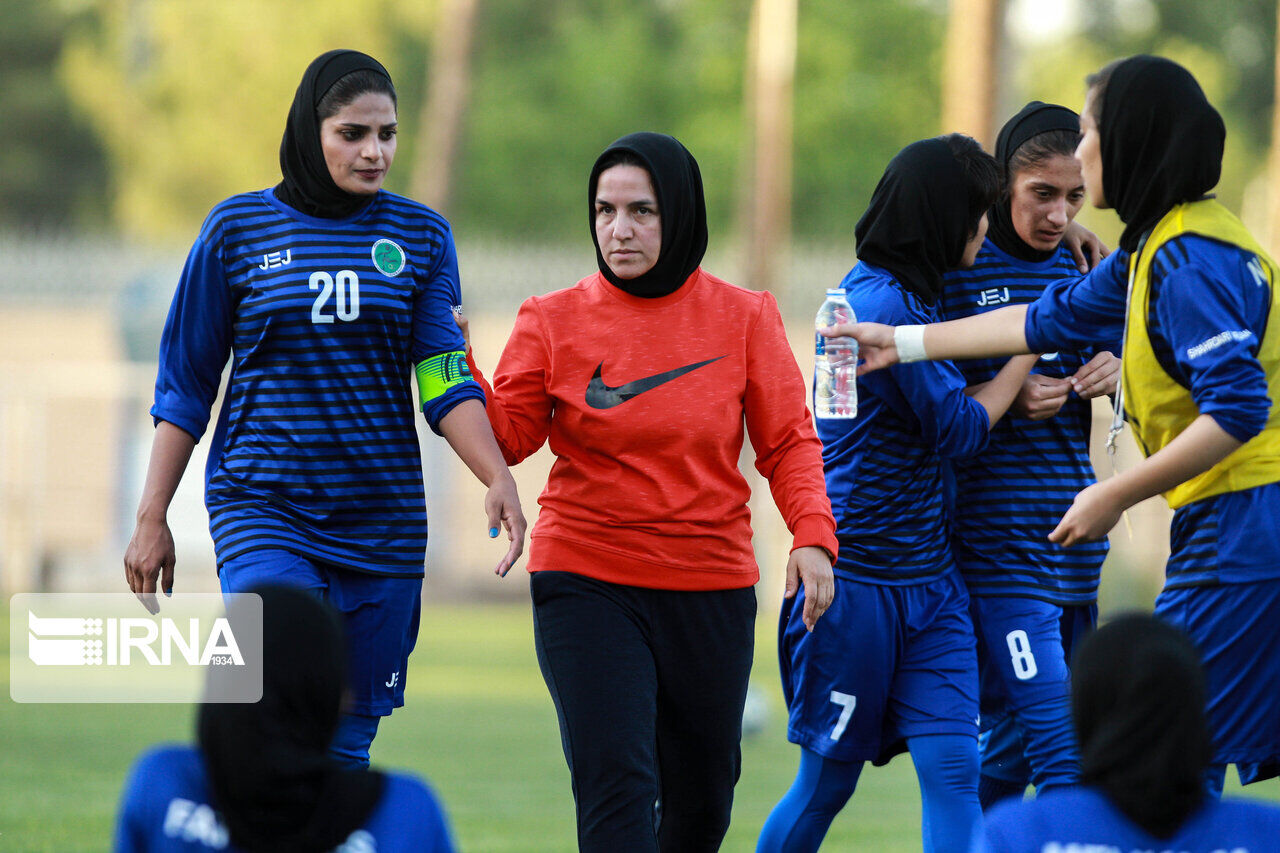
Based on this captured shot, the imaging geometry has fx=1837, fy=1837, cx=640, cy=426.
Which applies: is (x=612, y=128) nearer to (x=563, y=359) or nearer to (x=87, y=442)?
(x=87, y=442)

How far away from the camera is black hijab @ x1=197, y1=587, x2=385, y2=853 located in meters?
2.85

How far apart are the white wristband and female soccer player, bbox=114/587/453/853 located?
2.66m

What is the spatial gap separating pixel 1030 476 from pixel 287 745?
345cm

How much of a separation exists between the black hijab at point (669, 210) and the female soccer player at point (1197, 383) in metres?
1.22

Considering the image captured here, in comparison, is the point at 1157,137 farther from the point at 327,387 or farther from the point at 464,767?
the point at 464,767

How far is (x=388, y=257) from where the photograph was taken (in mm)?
5375

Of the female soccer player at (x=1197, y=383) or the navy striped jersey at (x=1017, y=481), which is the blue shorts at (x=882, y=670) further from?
the female soccer player at (x=1197, y=383)

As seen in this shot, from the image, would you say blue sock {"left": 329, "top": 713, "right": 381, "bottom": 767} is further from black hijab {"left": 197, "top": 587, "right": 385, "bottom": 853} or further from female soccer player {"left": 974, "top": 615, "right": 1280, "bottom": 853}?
female soccer player {"left": 974, "top": 615, "right": 1280, "bottom": 853}

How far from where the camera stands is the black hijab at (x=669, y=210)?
17.5ft

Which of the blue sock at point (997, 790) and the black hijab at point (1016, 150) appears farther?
the blue sock at point (997, 790)

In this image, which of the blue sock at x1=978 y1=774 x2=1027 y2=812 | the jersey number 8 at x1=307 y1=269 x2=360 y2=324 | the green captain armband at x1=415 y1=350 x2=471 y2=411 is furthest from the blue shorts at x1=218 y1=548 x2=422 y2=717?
the blue sock at x1=978 y1=774 x2=1027 y2=812

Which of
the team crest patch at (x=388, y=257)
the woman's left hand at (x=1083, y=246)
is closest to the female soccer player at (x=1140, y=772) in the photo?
the team crest patch at (x=388, y=257)

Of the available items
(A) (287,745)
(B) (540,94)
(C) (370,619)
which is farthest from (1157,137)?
(B) (540,94)

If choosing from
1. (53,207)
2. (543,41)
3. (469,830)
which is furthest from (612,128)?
(469,830)
